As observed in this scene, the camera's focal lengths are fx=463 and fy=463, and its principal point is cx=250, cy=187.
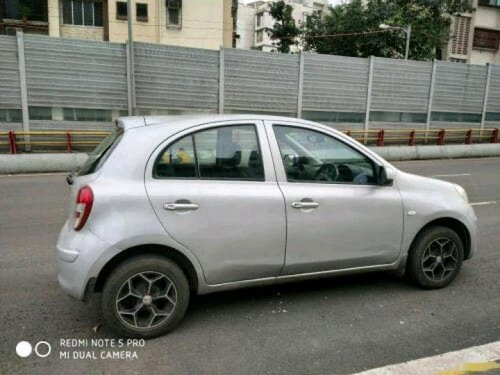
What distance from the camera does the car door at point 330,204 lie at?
380 centimetres

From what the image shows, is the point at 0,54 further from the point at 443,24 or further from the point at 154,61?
the point at 443,24

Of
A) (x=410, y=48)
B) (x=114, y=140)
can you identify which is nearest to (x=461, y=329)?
(x=114, y=140)

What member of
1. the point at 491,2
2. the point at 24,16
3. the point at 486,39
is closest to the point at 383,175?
the point at 24,16

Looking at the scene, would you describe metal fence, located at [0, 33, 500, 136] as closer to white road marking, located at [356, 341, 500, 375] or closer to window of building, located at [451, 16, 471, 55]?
window of building, located at [451, 16, 471, 55]

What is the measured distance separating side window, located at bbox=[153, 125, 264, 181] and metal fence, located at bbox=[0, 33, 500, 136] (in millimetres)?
13447

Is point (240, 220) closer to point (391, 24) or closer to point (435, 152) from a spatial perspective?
point (435, 152)

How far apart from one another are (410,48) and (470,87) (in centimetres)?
590

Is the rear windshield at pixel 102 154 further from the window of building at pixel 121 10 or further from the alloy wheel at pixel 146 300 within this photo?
the window of building at pixel 121 10

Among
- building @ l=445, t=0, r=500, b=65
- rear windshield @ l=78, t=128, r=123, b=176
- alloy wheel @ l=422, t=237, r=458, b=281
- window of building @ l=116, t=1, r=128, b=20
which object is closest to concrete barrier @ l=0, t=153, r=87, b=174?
rear windshield @ l=78, t=128, r=123, b=176

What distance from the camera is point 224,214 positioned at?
3.55 meters

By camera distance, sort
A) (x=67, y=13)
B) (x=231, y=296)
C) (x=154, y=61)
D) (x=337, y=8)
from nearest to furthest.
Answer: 1. (x=231, y=296)
2. (x=154, y=61)
3. (x=67, y=13)
4. (x=337, y=8)

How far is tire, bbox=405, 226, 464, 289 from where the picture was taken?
14.2ft

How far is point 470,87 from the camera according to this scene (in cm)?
2242

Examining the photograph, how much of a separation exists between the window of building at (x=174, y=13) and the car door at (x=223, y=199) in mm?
26179
